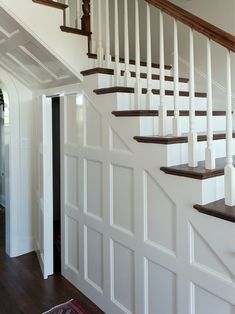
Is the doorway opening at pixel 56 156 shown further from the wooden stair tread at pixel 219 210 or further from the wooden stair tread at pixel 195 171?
the wooden stair tread at pixel 219 210

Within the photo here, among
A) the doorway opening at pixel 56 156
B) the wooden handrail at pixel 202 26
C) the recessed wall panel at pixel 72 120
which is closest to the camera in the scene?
the wooden handrail at pixel 202 26

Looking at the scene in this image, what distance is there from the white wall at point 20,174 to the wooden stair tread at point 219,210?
2.44 metres

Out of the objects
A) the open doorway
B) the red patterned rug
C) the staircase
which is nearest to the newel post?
the staircase

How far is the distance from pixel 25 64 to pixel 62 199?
4.36 ft

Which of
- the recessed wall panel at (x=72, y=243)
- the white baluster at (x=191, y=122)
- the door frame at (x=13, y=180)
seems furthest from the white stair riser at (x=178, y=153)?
the door frame at (x=13, y=180)

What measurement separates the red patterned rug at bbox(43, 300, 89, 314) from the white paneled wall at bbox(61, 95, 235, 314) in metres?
0.14

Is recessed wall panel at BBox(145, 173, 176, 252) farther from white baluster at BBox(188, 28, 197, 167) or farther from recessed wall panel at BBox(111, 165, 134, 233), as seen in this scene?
white baluster at BBox(188, 28, 197, 167)

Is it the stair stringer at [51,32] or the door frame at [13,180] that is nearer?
the stair stringer at [51,32]

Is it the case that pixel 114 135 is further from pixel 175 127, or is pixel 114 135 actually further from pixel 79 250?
pixel 79 250

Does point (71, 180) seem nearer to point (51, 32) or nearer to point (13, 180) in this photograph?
point (13, 180)

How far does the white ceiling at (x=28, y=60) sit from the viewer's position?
7.51ft

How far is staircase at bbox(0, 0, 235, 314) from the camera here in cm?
160

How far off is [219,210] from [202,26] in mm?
947

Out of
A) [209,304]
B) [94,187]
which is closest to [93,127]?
[94,187]
